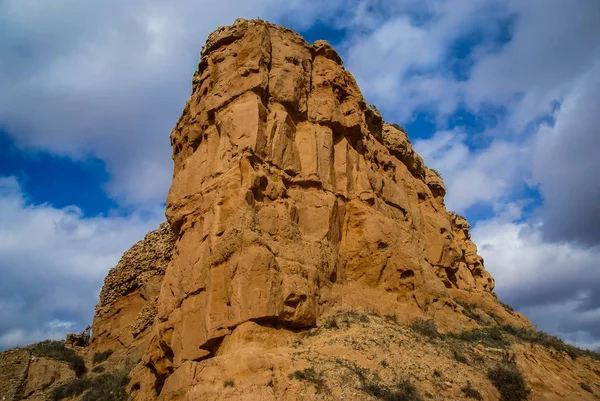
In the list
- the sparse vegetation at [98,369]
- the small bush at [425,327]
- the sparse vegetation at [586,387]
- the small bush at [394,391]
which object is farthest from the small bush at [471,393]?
the sparse vegetation at [98,369]

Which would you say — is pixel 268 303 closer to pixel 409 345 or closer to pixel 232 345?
pixel 232 345

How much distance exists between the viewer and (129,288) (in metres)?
25.8

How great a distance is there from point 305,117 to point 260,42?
296cm

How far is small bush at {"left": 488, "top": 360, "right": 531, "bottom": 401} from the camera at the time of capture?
36.9 feet

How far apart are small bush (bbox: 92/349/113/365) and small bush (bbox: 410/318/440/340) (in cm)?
1730

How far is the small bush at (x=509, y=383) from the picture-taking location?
11.2 metres

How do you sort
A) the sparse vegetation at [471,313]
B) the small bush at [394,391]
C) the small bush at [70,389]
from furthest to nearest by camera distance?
the small bush at [70,389] → the sparse vegetation at [471,313] → the small bush at [394,391]

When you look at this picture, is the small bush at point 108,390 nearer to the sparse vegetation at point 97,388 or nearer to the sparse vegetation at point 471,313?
the sparse vegetation at point 97,388

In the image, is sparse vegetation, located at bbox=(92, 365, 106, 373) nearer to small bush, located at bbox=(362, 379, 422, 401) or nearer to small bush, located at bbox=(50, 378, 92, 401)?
small bush, located at bbox=(50, 378, 92, 401)

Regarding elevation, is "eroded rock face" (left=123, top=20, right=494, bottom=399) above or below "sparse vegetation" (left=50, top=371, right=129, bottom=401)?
above

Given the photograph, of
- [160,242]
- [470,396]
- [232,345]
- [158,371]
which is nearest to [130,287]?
[160,242]

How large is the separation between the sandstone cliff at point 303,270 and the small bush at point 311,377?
0.03 metres

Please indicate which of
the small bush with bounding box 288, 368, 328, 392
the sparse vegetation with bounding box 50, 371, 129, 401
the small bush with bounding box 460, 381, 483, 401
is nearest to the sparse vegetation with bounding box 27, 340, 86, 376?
the sparse vegetation with bounding box 50, 371, 129, 401

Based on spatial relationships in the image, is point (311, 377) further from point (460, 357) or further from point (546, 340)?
point (546, 340)
